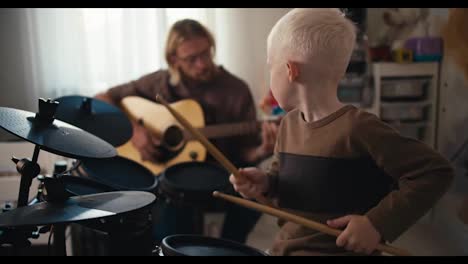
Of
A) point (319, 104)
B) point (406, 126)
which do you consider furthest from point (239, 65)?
point (319, 104)

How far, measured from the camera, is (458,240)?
1.97 meters

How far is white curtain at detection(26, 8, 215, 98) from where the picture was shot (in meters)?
2.24

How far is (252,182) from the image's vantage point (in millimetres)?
953

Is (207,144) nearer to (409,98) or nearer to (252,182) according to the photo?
(252,182)

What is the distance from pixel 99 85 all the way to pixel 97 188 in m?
1.29

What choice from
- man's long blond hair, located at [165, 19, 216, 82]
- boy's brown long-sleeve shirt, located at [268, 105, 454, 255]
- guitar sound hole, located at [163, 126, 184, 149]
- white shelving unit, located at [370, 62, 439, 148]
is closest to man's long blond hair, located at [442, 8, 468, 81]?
white shelving unit, located at [370, 62, 439, 148]

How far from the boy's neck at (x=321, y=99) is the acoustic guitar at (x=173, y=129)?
1181 millimetres

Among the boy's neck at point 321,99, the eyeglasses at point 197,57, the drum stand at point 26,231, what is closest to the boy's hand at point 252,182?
the boy's neck at point 321,99

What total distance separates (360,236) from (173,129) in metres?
1.42

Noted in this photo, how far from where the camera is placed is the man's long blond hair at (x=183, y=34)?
2.16 m

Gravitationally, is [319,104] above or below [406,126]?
above

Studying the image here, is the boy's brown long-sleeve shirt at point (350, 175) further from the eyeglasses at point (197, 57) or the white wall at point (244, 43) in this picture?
the white wall at point (244, 43)
